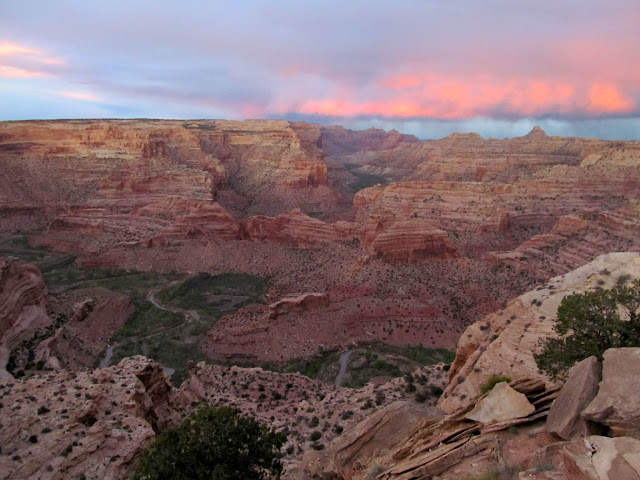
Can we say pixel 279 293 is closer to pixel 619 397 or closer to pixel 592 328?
pixel 592 328

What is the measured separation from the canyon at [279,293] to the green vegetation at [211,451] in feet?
6.82

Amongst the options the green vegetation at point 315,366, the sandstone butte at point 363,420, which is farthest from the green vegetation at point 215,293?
the sandstone butte at point 363,420

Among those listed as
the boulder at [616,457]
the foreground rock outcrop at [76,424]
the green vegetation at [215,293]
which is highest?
the boulder at [616,457]

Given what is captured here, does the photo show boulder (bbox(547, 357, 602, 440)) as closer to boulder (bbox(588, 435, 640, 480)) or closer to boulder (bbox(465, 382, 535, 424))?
boulder (bbox(465, 382, 535, 424))

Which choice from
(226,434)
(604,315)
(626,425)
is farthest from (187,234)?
(626,425)

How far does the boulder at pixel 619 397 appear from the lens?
788 cm

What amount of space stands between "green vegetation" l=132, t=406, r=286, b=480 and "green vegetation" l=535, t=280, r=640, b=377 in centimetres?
879

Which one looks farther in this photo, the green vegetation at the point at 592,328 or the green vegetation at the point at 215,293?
the green vegetation at the point at 215,293

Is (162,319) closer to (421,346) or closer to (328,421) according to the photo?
(421,346)

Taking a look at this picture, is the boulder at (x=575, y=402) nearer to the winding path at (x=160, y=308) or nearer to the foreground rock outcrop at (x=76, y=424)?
the foreground rock outcrop at (x=76, y=424)

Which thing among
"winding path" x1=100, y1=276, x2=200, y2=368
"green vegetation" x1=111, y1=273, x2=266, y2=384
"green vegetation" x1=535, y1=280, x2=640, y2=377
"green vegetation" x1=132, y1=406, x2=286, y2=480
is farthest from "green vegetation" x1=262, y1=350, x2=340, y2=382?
"green vegetation" x1=535, y1=280, x2=640, y2=377

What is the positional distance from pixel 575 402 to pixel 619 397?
2.64 ft

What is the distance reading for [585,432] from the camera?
8.30 meters

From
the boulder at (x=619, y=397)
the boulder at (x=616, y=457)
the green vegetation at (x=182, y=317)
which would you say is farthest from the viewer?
the green vegetation at (x=182, y=317)
